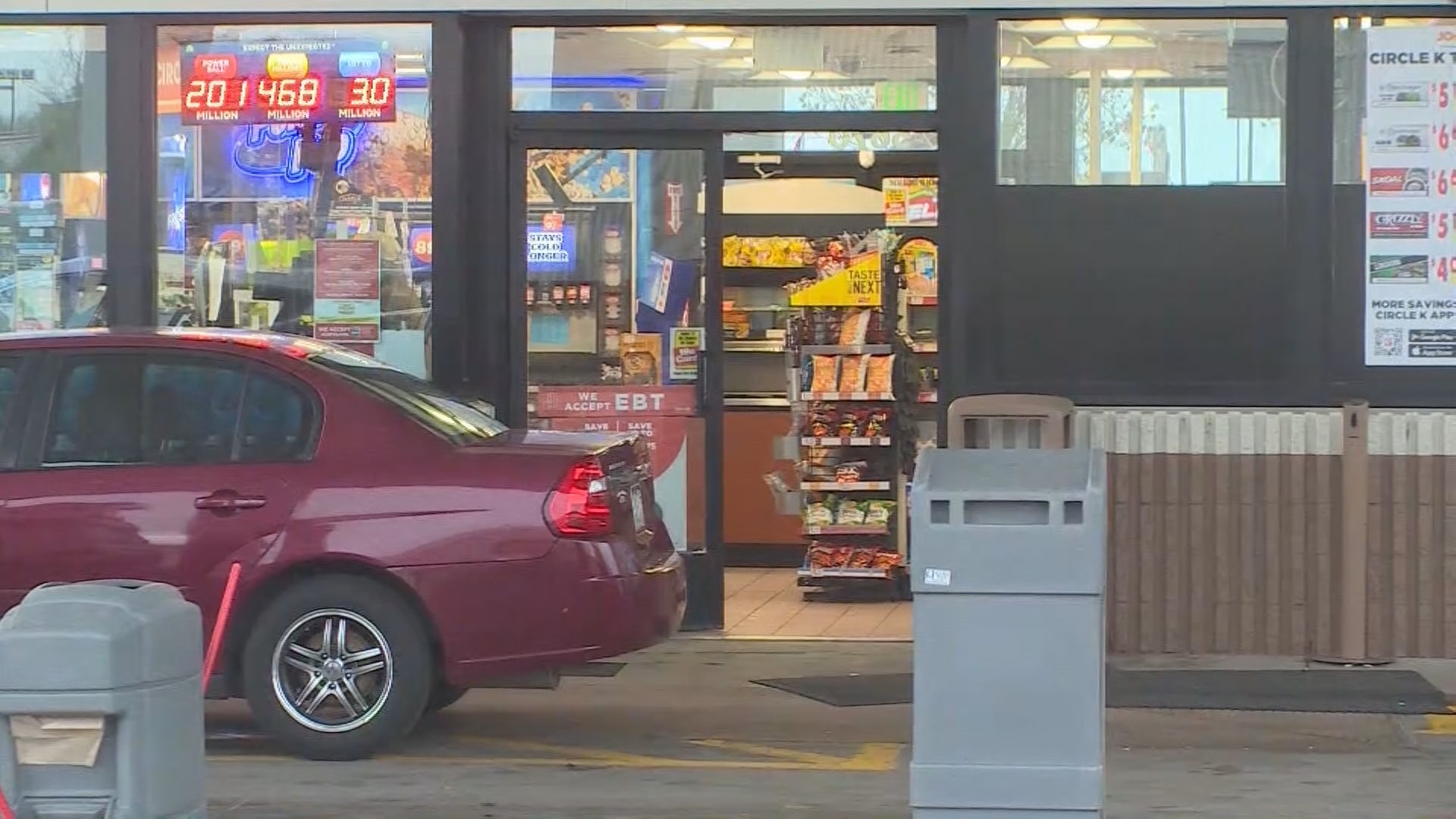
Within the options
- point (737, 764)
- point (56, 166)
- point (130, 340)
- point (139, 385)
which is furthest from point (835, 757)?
point (56, 166)

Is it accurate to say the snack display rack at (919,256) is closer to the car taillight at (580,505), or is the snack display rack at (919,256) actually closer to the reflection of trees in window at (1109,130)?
the reflection of trees in window at (1109,130)

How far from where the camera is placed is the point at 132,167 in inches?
413

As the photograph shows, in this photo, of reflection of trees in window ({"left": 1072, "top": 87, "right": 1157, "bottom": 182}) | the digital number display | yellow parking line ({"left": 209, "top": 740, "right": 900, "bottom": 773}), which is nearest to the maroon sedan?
yellow parking line ({"left": 209, "top": 740, "right": 900, "bottom": 773})

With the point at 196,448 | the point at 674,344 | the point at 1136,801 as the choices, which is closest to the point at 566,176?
the point at 674,344

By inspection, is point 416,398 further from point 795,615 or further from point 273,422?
point 795,615

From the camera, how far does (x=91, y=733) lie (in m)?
4.67

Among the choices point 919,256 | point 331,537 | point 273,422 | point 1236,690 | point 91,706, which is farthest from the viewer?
point 919,256

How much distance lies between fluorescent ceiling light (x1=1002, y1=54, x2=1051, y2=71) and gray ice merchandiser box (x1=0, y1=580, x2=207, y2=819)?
6.41 metres

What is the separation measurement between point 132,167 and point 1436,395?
701cm

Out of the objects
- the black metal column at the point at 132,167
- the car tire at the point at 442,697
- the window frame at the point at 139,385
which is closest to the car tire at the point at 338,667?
the car tire at the point at 442,697

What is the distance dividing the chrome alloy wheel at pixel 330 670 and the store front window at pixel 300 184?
10.6 ft

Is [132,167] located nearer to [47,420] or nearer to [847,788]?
[47,420]

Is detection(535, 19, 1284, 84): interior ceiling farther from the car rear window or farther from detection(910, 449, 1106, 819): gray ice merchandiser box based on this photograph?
detection(910, 449, 1106, 819): gray ice merchandiser box

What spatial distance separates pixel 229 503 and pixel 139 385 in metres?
0.68
